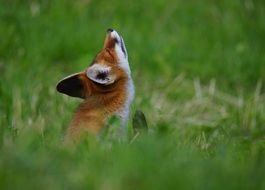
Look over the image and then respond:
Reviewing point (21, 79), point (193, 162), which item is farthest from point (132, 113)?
point (21, 79)

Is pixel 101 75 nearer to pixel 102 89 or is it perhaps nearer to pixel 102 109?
pixel 102 89

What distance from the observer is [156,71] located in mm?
7598

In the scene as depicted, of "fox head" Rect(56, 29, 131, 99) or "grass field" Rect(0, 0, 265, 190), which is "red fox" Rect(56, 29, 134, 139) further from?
"grass field" Rect(0, 0, 265, 190)

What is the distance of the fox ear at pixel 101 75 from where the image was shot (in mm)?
4348

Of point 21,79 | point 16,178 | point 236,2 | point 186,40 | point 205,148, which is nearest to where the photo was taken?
point 16,178

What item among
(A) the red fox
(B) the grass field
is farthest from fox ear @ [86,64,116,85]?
(B) the grass field

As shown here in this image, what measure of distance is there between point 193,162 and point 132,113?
4.46 feet

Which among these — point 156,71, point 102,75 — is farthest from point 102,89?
point 156,71

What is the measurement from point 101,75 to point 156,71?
326 centimetres

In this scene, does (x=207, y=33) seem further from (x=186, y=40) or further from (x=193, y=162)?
(x=193, y=162)

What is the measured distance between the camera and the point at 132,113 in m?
4.76

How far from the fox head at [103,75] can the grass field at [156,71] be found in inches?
11.6

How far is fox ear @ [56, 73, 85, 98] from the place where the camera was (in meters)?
4.43

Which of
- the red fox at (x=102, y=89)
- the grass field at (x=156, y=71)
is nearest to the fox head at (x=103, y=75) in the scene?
the red fox at (x=102, y=89)
